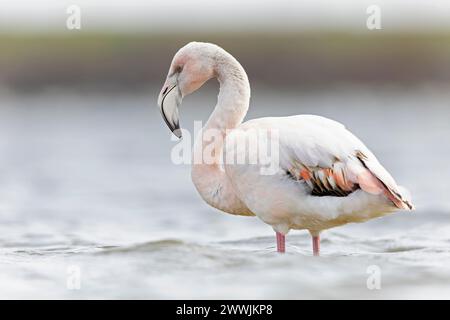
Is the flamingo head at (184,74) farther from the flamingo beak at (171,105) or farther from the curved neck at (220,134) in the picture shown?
the curved neck at (220,134)

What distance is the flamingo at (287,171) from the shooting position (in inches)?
291

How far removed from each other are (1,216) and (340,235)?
4545 millimetres

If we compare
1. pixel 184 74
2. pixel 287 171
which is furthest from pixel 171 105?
pixel 287 171

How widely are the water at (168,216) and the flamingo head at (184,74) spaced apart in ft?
4.16

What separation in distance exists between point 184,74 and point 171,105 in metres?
0.30

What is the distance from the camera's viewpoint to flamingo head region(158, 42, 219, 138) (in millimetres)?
8367

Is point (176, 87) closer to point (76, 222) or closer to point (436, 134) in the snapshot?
point (76, 222)

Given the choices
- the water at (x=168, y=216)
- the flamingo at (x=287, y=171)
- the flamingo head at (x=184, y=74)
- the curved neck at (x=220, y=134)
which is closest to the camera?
the flamingo at (x=287, y=171)

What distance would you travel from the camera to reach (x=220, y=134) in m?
8.30

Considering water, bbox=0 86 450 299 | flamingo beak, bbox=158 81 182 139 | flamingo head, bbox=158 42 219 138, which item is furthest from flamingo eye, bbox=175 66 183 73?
water, bbox=0 86 450 299

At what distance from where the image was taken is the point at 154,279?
783 cm

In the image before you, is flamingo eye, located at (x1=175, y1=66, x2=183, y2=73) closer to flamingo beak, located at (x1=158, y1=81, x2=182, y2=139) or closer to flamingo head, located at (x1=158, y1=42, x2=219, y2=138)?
flamingo head, located at (x1=158, y1=42, x2=219, y2=138)

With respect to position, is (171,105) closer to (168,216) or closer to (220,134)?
(220,134)

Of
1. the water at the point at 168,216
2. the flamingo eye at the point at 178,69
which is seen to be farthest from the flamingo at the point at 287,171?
the water at the point at 168,216
